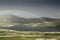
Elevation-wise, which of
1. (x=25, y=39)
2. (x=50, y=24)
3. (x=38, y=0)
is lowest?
(x=25, y=39)

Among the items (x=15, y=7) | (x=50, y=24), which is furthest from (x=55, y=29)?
(x=15, y=7)

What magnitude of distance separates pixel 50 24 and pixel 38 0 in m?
0.85

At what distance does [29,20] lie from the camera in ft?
17.6

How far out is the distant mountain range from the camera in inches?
207

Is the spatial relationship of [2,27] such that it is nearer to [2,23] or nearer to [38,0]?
[2,23]

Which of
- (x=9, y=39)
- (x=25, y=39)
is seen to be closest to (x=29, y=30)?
(x=25, y=39)

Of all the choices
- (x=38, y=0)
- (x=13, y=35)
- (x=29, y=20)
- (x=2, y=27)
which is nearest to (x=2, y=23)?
(x=2, y=27)

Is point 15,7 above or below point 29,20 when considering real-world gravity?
above

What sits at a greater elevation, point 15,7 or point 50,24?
point 15,7

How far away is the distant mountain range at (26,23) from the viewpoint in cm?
527

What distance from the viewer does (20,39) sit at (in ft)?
16.9

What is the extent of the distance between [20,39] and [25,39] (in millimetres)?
152

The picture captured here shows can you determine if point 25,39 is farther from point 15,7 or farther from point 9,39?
point 15,7

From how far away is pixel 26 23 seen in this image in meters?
5.33
